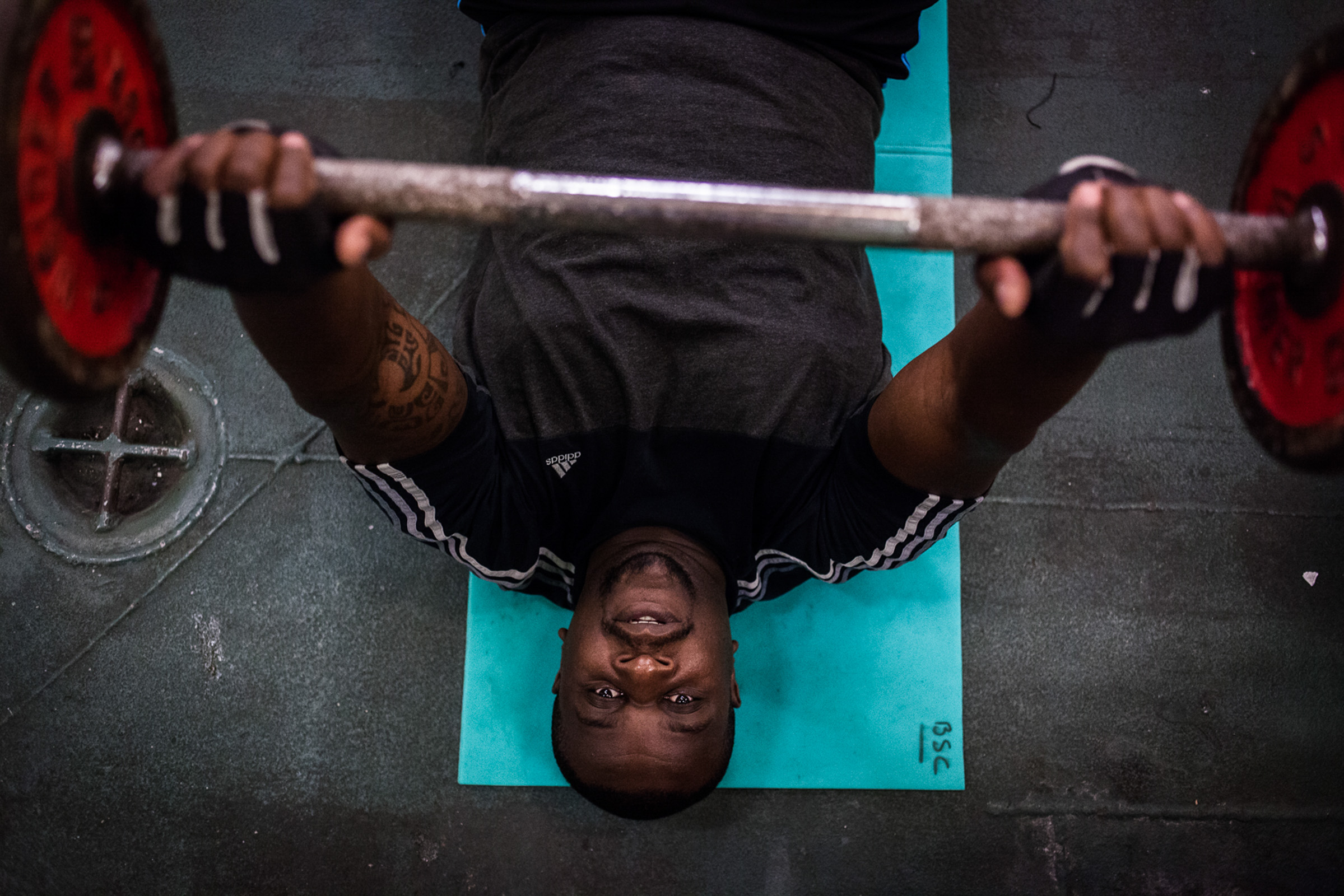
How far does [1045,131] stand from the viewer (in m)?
1.99

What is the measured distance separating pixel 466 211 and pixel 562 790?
1332 mm

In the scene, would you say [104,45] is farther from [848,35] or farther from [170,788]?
[170,788]

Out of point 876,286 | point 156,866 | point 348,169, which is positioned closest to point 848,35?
point 876,286

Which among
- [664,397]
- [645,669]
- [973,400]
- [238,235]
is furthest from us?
[664,397]

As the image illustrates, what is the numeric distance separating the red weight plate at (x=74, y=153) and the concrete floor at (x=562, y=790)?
3.01ft

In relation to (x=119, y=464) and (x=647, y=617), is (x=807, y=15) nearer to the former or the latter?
(x=647, y=617)

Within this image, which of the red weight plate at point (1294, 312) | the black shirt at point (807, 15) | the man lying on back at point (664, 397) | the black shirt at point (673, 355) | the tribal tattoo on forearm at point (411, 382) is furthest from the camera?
the black shirt at point (807, 15)

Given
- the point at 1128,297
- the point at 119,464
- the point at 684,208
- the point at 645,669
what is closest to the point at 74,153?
the point at 684,208

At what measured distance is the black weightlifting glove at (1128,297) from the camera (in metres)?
0.85

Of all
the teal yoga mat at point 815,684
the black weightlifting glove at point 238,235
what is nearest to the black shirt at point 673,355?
the teal yoga mat at point 815,684

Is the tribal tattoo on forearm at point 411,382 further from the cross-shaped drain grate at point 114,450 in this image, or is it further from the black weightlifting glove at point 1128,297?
the cross-shaped drain grate at point 114,450

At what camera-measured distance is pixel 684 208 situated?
0.85 metres

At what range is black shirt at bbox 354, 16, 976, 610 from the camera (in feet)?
4.56

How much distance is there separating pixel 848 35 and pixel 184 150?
120cm
